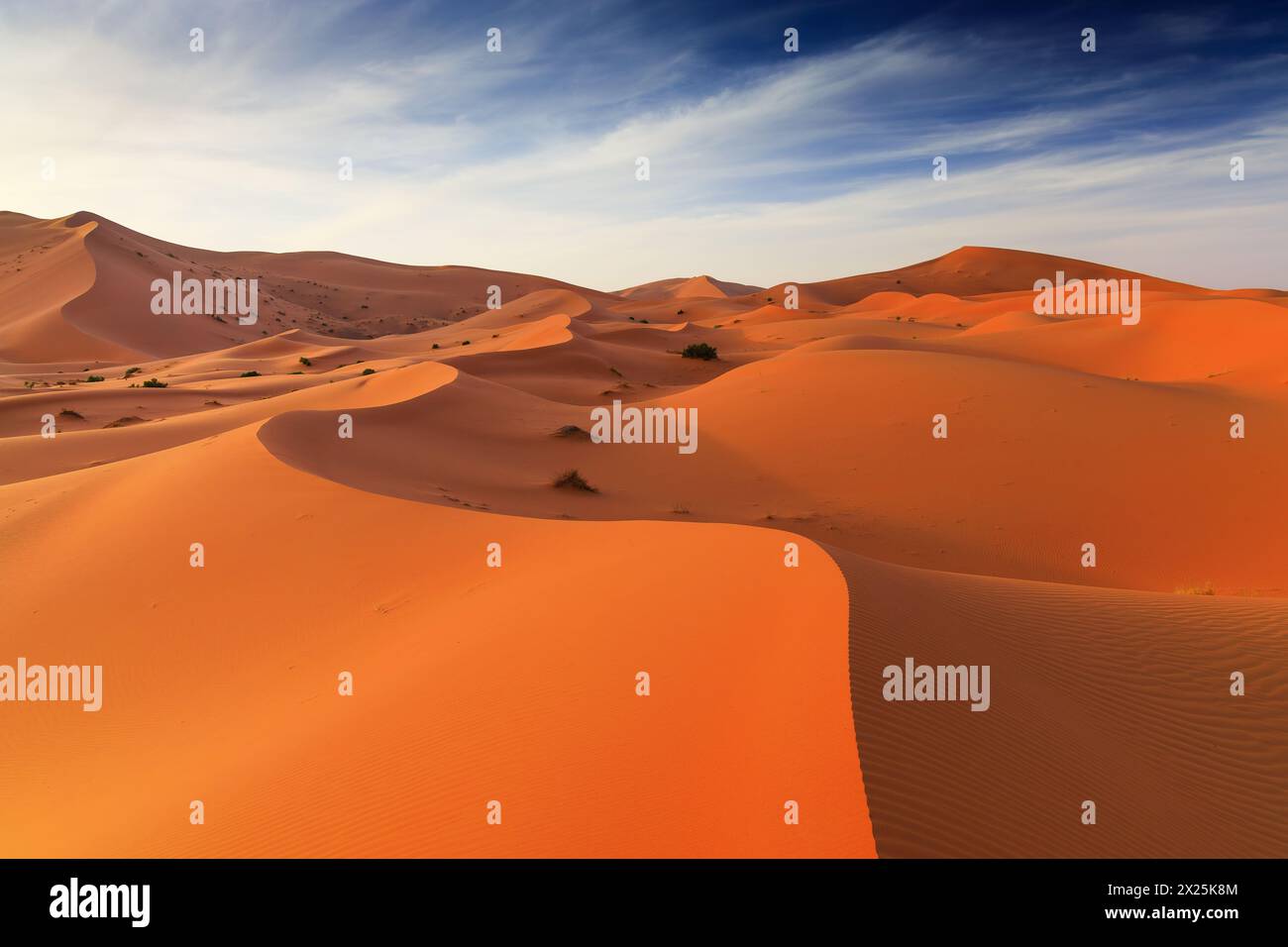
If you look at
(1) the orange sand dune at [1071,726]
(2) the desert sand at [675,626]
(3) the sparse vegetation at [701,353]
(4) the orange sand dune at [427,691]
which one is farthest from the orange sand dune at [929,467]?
(3) the sparse vegetation at [701,353]

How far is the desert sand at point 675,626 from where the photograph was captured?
3480 millimetres

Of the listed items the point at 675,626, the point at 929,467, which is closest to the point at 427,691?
the point at 675,626

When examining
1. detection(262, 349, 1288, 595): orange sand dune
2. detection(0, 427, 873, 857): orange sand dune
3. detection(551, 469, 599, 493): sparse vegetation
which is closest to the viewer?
detection(0, 427, 873, 857): orange sand dune

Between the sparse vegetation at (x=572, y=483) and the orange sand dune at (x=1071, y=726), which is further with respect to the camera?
the sparse vegetation at (x=572, y=483)

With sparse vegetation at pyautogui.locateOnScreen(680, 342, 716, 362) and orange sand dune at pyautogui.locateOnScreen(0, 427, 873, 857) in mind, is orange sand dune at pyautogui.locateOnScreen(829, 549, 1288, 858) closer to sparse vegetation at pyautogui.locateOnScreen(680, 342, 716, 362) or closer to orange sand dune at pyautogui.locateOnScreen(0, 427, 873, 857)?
orange sand dune at pyautogui.locateOnScreen(0, 427, 873, 857)

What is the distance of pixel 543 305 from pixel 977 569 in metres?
50.5

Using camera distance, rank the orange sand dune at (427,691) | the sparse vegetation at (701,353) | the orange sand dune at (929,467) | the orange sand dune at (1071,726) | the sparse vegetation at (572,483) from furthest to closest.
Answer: the sparse vegetation at (701,353), the sparse vegetation at (572,483), the orange sand dune at (929,467), the orange sand dune at (427,691), the orange sand dune at (1071,726)

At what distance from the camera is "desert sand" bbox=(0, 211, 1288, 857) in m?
3.48

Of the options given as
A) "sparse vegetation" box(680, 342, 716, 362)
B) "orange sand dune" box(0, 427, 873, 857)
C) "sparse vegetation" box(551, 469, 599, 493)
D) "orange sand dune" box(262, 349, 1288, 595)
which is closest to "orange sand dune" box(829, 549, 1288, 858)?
"orange sand dune" box(0, 427, 873, 857)

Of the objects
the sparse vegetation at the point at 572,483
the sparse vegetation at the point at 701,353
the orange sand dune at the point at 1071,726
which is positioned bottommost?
the orange sand dune at the point at 1071,726

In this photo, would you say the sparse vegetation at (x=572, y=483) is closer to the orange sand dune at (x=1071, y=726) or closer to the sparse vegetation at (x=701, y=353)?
the orange sand dune at (x=1071, y=726)

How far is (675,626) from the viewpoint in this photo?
16.8 feet

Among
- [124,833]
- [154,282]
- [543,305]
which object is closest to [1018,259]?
[543,305]
